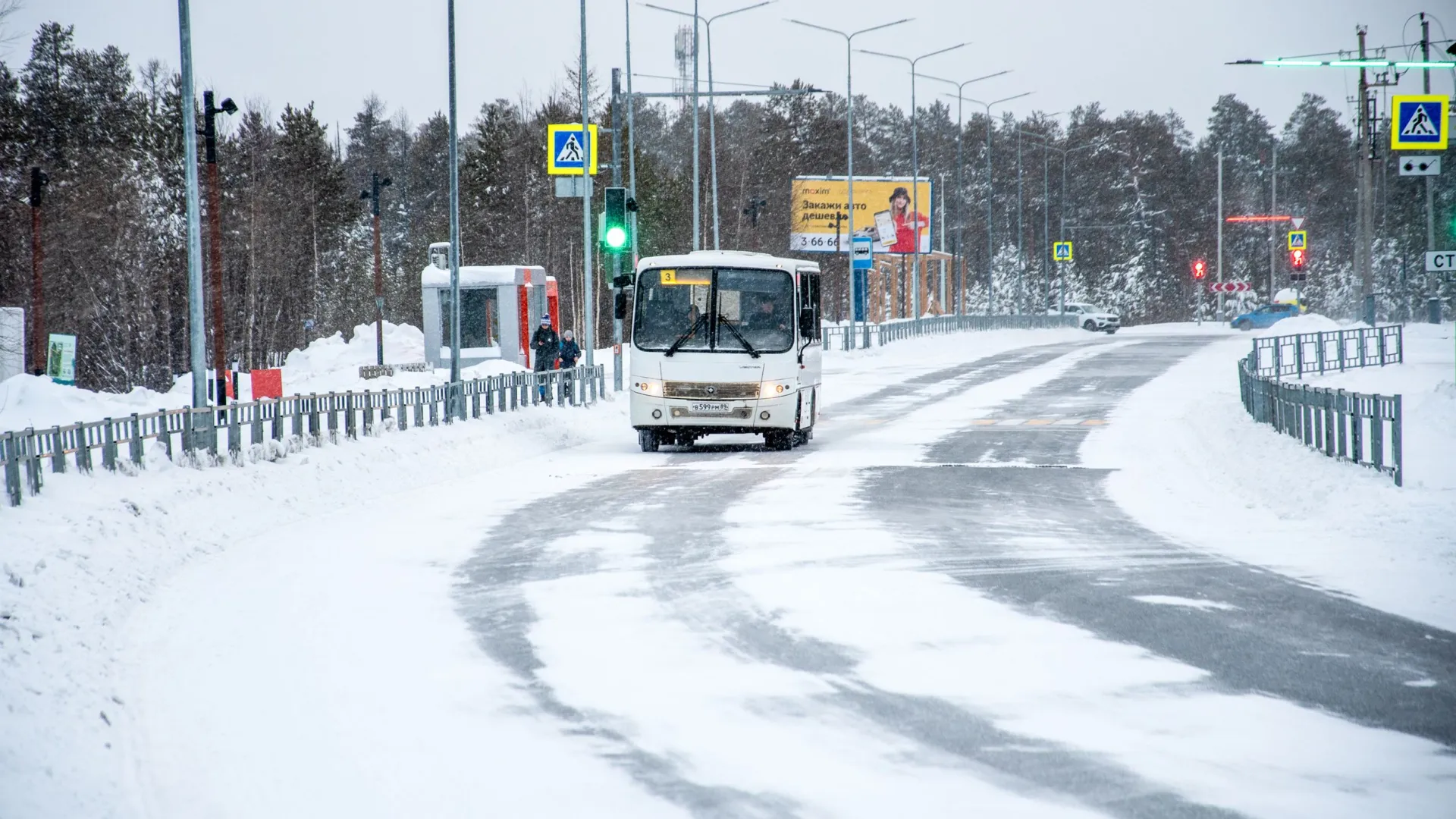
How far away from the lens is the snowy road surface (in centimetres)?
574

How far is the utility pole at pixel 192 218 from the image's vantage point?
61.7ft

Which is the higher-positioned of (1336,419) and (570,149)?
(570,149)

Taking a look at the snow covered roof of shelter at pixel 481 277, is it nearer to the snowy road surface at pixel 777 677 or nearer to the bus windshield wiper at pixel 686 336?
the bus windshield wiper at pixel 686 336

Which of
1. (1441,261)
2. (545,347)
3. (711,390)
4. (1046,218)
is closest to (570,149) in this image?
(545,347)

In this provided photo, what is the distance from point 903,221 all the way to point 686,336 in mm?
58554

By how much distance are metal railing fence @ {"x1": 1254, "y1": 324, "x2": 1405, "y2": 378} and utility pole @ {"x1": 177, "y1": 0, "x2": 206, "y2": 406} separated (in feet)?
75.7

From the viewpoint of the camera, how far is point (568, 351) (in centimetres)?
3086

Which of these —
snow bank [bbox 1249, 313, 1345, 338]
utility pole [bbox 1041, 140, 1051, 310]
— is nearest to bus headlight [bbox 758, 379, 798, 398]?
snow bank [bbox 1249, 313, 1345, 338]

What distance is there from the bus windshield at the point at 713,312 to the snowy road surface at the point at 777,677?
24.1 ft

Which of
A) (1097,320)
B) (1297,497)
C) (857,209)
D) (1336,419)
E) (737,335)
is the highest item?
(857,209)

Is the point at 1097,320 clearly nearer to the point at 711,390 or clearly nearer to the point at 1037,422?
the point at 1037,422

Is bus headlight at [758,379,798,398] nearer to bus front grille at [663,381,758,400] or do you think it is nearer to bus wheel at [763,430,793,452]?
bus front grille at [663,381,758,400]

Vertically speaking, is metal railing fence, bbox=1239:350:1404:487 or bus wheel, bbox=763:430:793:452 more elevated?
metal railing fence, bbox=1239:350:1404:487

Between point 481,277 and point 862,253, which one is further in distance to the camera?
point 862,253
